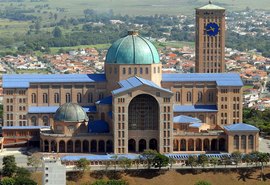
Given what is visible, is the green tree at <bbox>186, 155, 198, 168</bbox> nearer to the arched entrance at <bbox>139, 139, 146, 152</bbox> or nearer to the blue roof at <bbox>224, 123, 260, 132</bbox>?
the arched entrance at <bbox>139, 139, 146, 152</bbox>

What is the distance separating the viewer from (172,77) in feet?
402

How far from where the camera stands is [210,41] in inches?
5290

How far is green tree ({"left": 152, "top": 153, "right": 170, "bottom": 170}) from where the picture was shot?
10512 cm

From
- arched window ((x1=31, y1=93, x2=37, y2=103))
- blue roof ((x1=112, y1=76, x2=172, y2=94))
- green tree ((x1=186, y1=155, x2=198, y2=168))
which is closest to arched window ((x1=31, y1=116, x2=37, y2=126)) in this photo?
arched window ((x1=31, y1=93, x2=37, y2=103))

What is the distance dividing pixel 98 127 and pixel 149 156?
10.1 meters

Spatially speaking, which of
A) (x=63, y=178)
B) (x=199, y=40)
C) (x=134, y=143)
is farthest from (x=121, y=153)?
(x=199, y=40)

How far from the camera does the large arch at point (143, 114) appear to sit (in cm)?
11206

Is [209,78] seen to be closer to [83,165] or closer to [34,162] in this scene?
[83,165]

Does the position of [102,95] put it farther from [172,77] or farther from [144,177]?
[144,177]

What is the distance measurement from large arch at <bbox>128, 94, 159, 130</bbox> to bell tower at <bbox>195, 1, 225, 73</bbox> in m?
23.7

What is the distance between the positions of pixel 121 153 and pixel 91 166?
6015mm

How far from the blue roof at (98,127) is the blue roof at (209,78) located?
11.1 meters

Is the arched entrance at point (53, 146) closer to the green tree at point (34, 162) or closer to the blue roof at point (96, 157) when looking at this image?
the blue roof at point (96, 157)

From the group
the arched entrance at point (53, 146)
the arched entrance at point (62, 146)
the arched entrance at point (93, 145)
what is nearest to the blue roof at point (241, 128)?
the arched entrance at point (93, 145)
